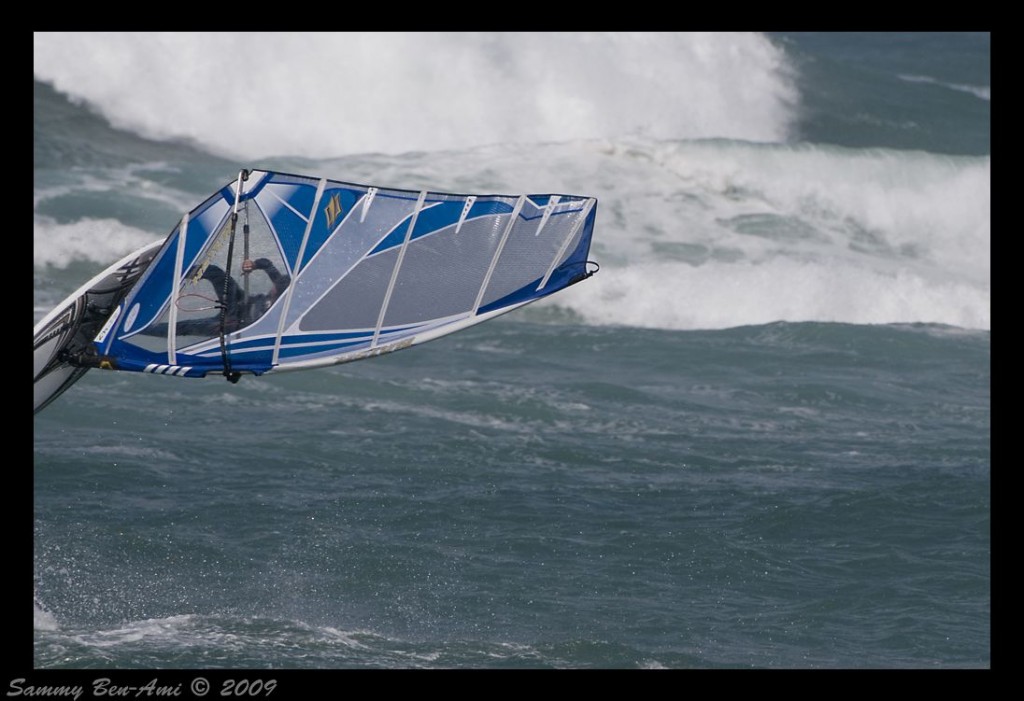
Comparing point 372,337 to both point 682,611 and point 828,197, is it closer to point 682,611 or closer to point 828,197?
point 682,611

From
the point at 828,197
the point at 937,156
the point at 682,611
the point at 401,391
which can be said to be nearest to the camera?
the point at 682,611

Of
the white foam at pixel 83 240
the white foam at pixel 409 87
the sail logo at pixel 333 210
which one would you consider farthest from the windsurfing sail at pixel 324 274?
the white foam at pixel 409 87

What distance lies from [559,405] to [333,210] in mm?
7944

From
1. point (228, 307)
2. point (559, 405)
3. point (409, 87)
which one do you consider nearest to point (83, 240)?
point (559, 405)

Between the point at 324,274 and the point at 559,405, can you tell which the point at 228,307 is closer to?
the point at 324,274

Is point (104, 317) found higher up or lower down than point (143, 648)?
higher up

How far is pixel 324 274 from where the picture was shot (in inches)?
313

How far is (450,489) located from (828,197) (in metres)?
15.0

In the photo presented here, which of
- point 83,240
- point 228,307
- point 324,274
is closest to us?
point 228,307

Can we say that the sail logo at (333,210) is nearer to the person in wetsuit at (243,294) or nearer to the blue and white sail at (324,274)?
the blue and white sail at (324,274)

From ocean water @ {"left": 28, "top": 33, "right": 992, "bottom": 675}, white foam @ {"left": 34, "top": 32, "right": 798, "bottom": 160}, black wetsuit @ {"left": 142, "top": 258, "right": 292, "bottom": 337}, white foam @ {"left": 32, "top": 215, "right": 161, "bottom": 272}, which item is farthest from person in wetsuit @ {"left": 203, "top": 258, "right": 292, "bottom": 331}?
white foam @ {"left": 34, "top": 32, "right": 798, "bottom": 160}

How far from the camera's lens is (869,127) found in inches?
1188
